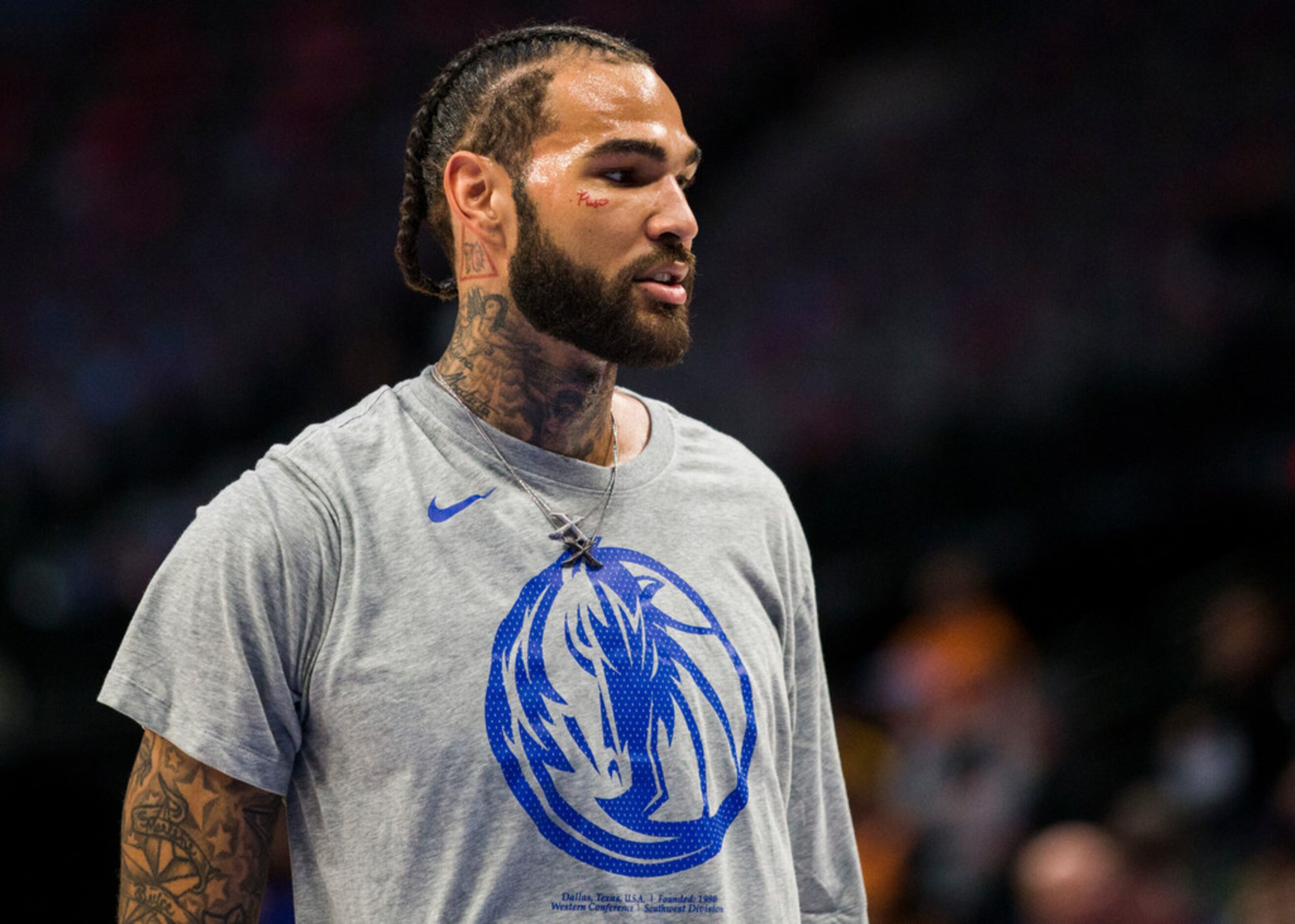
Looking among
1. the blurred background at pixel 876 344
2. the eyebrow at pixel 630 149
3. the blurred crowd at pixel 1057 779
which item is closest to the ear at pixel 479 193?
the eyebrow at pixel 630 149

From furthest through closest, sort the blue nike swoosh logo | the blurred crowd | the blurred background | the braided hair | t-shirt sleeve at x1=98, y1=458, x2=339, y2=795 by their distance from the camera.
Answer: the blurred background < the blurred crowd < the braided hair < the blue nike swoosh logo < t-shirt sleeve at x1=98, y1=458, x2=339, y2=795

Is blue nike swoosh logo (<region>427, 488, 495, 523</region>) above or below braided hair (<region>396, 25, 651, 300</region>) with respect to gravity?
below

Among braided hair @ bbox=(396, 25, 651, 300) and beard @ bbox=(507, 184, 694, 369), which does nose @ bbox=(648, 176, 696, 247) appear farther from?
braided hair @ bbox=(396, 25, 651, 300)

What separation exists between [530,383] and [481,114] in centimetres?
30

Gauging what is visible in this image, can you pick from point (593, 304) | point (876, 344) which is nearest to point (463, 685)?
point (593, 304)

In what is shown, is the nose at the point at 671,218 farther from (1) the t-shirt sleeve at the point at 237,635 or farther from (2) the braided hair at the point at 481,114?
(1) the t-shirt sleeve at the point at 237,635

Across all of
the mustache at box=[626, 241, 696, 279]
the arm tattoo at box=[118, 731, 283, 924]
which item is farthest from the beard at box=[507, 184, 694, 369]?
the arm tattoo at box=[118, 731, 283, 924]

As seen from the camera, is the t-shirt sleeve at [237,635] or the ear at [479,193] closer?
the t-shirt sleeve at [237,635]

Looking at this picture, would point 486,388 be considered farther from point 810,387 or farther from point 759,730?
point 810,387

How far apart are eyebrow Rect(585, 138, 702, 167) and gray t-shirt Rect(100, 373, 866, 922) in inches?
12.2

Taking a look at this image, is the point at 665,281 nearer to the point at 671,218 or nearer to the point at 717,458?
the point at 671,218

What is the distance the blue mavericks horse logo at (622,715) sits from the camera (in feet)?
4.25

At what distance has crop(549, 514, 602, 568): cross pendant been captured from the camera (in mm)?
1391

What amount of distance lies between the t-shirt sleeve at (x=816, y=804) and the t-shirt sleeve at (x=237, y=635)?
555 mm
